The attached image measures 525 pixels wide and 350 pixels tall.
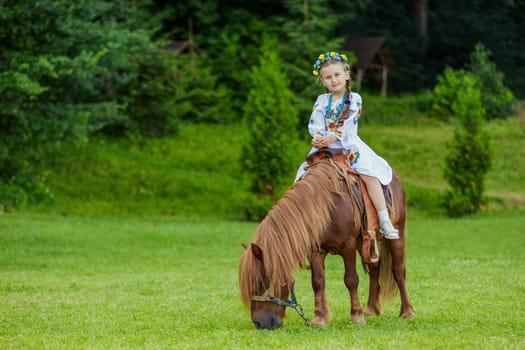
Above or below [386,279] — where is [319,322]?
below

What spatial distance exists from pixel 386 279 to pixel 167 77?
21.6 metres

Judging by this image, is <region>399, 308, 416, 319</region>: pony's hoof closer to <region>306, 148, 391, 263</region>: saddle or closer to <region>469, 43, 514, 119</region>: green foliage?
<region>306, 148, 391, 263</region>: saddle

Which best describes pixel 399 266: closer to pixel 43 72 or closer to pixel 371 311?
pixel 371 311

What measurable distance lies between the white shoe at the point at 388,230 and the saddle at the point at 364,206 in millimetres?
59

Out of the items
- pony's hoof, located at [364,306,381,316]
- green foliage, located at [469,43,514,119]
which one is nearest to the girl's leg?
pony's hoof, located at [364,306,381,316]

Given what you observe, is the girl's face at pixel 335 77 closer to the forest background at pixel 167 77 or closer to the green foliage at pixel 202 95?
the forest background at pixel 167 77

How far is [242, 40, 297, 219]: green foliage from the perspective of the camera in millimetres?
22453

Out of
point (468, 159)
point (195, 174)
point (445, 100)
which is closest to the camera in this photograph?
point (468, 159)

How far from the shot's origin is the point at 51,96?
19.0 metres

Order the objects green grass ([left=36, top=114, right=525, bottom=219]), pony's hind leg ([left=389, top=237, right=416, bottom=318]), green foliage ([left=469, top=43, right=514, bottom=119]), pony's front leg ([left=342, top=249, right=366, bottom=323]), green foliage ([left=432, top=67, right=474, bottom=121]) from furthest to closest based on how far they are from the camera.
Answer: green foliage ([left=469, top=43, right=514, bottom=119]) → green foliage ([left=432, top=67, right=474, bottom=121]) → green grass ([left=36, top=114, right=525, bottom=219]) → pony's hind leg ([left=389, top=237, right=416, bottom=318]) → pony's front leg ([left=342, top=249, right=366, bottom=323])

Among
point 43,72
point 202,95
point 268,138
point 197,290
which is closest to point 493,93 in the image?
point 202,95

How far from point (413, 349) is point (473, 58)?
35.1 meters

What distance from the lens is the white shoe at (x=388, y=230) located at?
697 cm

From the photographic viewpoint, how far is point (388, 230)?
7.00 meters
